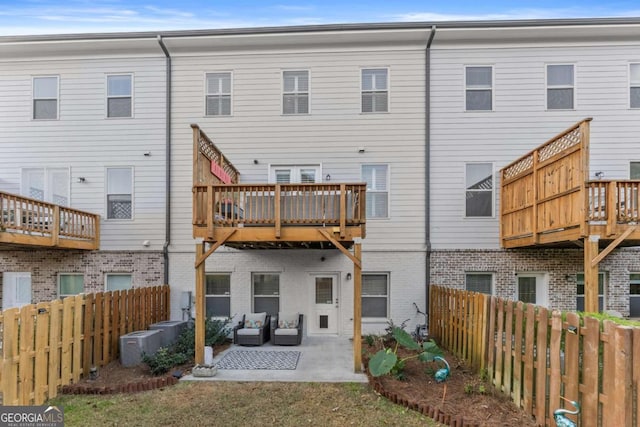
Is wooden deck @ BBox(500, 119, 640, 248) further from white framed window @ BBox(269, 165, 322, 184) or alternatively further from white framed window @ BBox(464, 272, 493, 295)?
white framed window @ BBox(269, 165, 322, 184)

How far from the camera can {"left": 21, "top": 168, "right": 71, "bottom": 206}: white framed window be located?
10.3 meters

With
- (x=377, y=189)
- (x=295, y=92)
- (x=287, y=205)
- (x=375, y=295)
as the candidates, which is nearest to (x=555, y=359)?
(x=287, y=205)

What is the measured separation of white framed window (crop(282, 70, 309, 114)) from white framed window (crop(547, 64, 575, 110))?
674 cm

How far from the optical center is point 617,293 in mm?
9391

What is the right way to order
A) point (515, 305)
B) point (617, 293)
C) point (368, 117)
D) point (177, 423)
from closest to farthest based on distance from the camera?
1. point (177, 423)
2. point (515, 305)
3. point (617, 293)
4. point (368, 117)

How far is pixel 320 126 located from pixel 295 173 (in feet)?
4.93

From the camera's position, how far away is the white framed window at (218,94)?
1035 centimetres

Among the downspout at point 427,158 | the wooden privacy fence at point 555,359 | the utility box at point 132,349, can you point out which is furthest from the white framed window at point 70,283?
the wooden privacy fence at point 555,359

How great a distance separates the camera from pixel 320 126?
1010 cm

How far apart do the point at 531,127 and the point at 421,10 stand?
A: 4.38 meters

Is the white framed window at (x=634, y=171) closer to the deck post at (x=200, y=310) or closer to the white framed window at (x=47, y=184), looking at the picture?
the deck post at (x=200, y=310)

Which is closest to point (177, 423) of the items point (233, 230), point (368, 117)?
point (233, 230)

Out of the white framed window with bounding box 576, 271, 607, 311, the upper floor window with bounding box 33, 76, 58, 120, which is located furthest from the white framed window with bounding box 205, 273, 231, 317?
the white framed window with bounding box 576, 271, 607, 311

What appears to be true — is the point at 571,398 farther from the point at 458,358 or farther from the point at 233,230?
the point at 233,230
